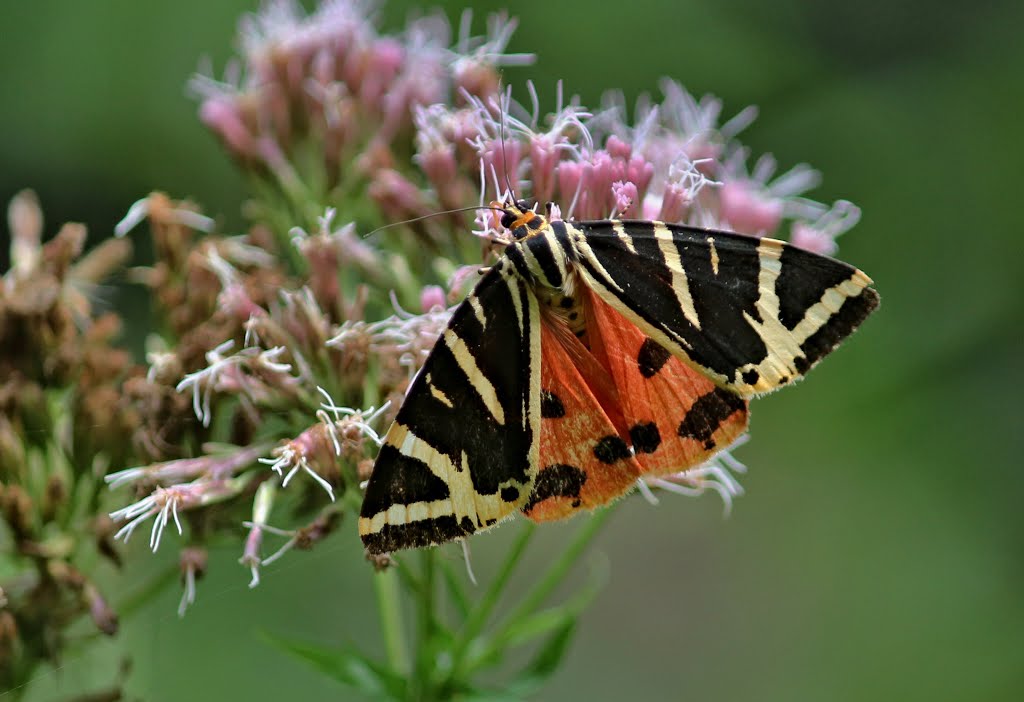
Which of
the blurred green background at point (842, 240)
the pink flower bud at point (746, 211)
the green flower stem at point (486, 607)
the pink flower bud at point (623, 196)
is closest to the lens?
the green flower stem at point (486, 607)

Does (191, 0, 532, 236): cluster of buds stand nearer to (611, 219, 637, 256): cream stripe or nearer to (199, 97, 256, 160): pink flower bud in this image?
(199, 97, 256, 160): pink flower bud

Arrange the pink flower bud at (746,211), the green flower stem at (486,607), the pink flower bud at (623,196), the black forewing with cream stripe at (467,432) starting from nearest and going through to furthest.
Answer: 1. the black forewing with cream stripe at (467,432)
2. the green flower stem at (486,607)
3. the pink flower bud at (623,196)
4. the pink flower bud at (746,211)

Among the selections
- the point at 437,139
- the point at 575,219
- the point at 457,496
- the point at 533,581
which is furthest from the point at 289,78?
the point at 533,581

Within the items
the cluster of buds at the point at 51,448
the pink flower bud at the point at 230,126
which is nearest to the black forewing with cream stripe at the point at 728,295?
the cluster of buds at the point at 51,448

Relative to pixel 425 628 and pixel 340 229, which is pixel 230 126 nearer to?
pixel 340 229

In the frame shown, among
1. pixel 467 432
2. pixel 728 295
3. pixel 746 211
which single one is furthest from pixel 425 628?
pixel 746 211

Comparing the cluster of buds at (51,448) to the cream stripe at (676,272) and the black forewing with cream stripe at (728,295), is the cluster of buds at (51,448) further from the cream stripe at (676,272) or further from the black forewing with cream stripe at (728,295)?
the cream stripe at (676,272)

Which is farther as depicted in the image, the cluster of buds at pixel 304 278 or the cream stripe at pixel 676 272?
the cluster of buds at pixel 304 278
